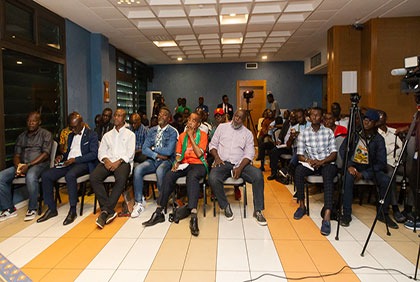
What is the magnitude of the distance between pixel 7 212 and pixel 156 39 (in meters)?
4.73

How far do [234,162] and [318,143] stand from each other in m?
1.05

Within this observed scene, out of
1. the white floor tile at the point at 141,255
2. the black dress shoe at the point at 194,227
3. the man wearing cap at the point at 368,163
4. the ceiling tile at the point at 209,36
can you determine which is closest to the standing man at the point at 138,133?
the black dress shoe at the point at 194,227

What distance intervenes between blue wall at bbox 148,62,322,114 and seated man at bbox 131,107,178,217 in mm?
6888

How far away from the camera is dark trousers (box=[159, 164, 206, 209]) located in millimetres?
3645

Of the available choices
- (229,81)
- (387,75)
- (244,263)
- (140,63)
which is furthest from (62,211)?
(229,81)

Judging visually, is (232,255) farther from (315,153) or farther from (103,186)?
(103,186)

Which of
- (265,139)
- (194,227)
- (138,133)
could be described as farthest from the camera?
(265,139)

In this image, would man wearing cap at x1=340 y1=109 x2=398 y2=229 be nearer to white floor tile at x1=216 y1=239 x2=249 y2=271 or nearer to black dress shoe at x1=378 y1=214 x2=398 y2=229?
black dress shoe at x1=378 y1=214 x2=398 y2=229

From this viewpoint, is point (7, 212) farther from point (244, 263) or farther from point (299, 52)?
point (299, 52)

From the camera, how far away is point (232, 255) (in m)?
2.82

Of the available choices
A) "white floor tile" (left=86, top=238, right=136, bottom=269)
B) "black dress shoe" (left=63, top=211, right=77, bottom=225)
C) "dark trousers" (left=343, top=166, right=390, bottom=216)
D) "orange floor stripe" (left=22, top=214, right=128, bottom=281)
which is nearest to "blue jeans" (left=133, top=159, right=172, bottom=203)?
"orange floor stripe" (left=22, top=214, right=128, bottom=281)

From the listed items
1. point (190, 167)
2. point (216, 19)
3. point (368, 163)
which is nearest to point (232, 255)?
point (190, 167)

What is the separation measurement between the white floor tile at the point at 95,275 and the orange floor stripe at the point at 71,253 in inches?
2.0

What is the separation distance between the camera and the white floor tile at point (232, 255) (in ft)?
8.59
